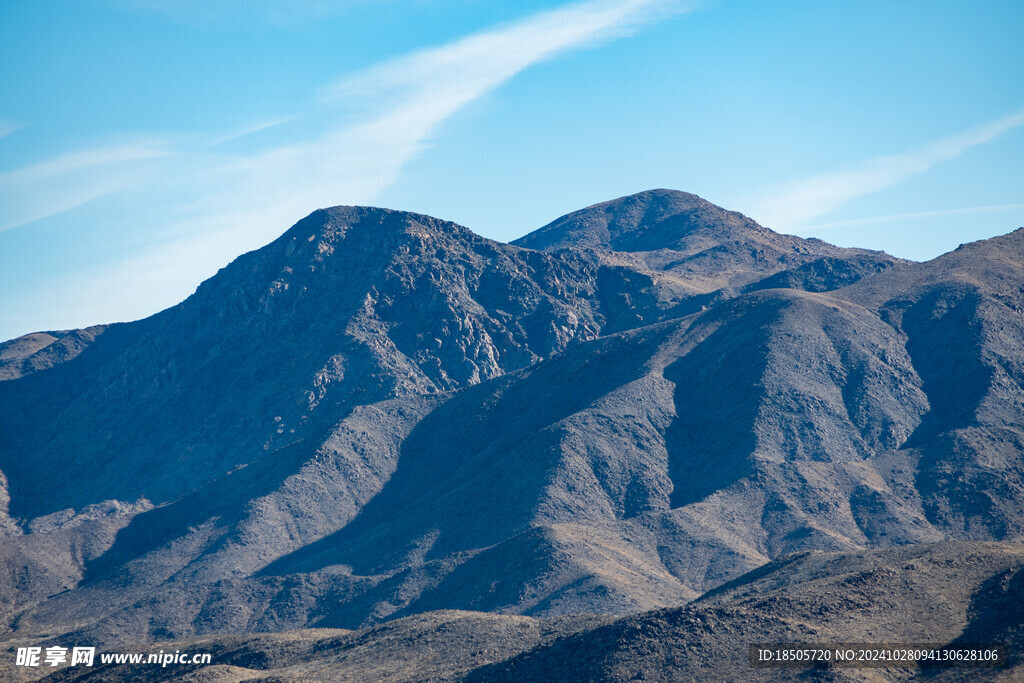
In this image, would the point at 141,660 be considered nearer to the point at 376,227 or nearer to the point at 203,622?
the point at 203,622

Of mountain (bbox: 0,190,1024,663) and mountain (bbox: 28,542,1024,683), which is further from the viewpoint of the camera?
mountain (bbox: 0,190,1024,663)

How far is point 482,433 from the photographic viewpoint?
124 m

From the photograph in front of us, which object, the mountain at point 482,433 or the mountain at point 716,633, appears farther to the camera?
the mountain at point 482,433

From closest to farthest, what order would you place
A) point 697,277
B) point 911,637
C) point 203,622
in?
1. point 911,637
2. point 203,622
3. point 697,277

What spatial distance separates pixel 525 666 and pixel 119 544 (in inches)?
3081

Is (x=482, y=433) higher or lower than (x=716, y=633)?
higher

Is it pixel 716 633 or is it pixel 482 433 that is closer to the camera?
pixel 716 633

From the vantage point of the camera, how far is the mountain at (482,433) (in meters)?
94.2

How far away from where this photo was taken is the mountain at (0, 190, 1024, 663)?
9425 centimetres

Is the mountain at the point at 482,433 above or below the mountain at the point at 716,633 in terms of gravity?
above

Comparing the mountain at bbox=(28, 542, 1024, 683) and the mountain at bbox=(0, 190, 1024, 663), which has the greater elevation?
the mountain at bbox=(0, 190, 1024, 663)

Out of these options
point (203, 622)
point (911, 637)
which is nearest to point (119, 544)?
point (203, 622)

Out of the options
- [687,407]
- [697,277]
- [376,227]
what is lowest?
[687,407]

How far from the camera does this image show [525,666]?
5453 cm
